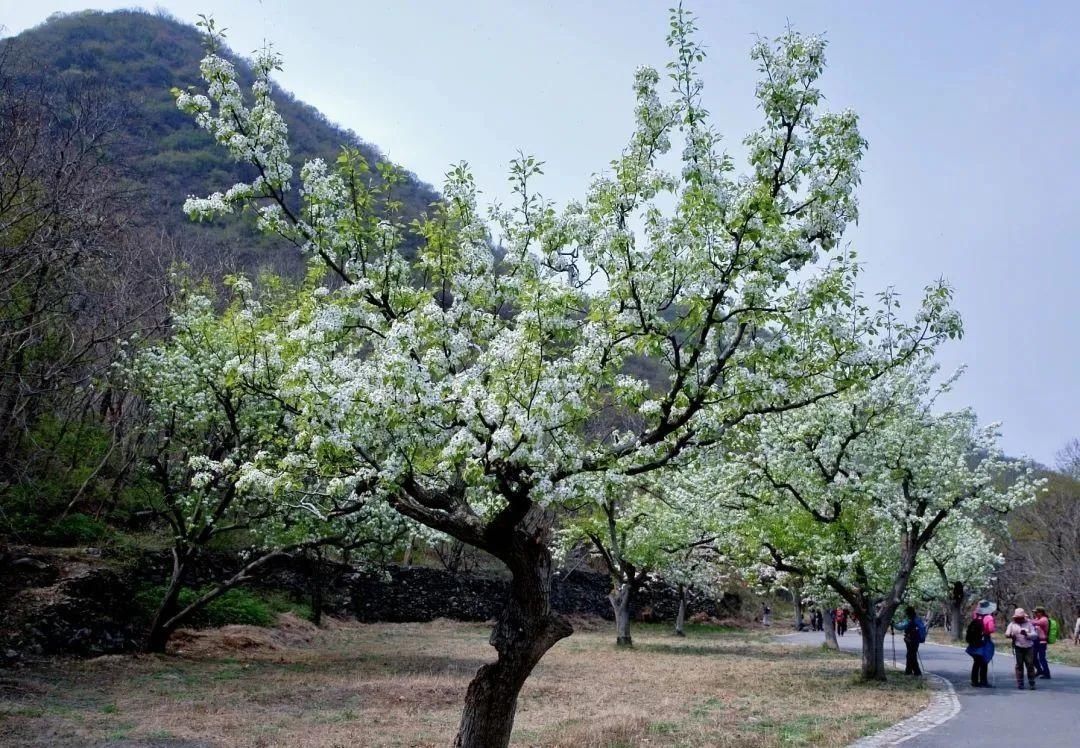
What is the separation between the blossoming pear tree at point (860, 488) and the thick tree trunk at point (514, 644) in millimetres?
10243

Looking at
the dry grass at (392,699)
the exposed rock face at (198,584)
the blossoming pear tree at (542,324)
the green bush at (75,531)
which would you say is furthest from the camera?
the green bush at (75,531)

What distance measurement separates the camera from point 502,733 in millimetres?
8273

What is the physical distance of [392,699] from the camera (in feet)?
45.4

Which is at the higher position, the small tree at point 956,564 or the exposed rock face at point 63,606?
the small tree at point 956,564

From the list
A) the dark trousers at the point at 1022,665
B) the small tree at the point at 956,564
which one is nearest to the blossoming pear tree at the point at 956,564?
the small tree at the point at 956,564

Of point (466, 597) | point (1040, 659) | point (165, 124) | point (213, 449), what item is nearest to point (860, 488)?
point (1040, 659)

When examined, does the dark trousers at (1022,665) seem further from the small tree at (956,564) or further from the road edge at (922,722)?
the small tree at (956,564)

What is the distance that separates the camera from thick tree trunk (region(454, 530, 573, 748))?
823cm

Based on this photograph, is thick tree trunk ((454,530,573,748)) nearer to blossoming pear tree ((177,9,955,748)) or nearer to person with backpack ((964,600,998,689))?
blossoming pear tree ((177,9,955,748))

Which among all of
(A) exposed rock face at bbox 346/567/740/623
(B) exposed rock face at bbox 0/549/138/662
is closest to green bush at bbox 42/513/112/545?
(B) exposed rock face at bbox 0/549/138/662

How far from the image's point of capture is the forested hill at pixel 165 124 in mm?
40625

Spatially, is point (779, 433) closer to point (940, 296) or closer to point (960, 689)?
point (960, 689)

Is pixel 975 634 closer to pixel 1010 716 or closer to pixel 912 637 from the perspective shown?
pixel 912 637

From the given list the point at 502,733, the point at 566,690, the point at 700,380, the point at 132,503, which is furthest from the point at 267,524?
the point at 700,380
